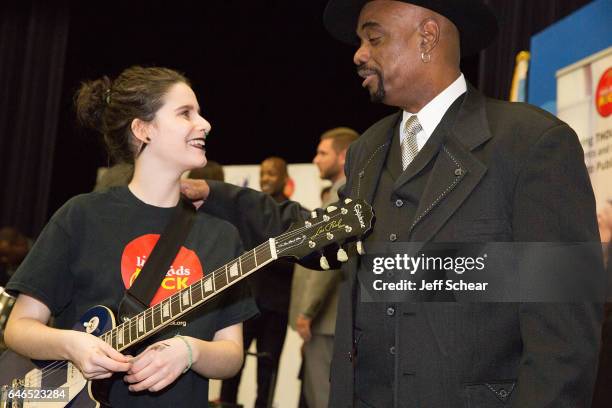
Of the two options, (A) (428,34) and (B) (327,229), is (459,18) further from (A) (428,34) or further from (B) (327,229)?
(B) (327,229)

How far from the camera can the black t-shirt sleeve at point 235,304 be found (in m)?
2.43

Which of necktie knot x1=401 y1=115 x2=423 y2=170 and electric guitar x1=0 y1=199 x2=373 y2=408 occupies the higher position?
necktie knot x1=401 y1=115 x2=423 y2=170

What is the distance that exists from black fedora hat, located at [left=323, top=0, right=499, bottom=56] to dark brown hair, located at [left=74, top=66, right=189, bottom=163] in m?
0.53

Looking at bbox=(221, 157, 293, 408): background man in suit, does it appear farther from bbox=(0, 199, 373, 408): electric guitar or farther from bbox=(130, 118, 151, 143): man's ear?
bbox=(0, 199, 373, 408): electric guitar

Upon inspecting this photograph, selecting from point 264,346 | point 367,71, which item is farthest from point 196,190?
point 264,346

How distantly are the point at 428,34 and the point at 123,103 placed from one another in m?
0.97

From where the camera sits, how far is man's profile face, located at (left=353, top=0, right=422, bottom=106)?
7.90ft

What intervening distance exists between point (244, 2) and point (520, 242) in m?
7.10

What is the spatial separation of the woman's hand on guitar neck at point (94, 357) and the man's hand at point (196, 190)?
742mm

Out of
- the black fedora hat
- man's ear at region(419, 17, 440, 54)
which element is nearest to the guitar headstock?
man's ear at region(419, 17, 440, 54)

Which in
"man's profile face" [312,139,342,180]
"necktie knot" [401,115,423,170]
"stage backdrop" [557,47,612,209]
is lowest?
"necktie knot" [401,115,423,170]

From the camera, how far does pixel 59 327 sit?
2.45 meters

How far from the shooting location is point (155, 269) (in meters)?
2.35
